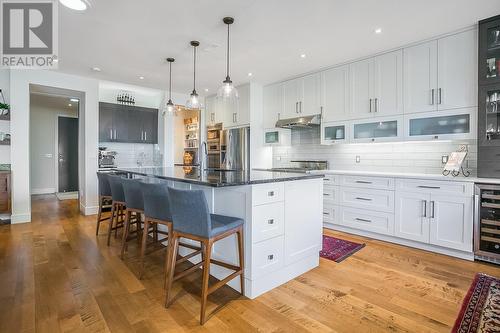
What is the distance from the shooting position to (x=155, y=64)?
13.6 feet

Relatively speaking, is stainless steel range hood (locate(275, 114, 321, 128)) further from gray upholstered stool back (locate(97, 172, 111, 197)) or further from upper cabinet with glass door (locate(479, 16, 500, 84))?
gray upholstered stool back (locate(97, 172, 111, 197))

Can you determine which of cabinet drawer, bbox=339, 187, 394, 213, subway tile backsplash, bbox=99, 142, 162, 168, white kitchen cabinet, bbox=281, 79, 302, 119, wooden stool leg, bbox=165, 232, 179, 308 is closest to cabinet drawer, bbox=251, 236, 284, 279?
wooden stool leg, bbox=165, 232, 179, 308

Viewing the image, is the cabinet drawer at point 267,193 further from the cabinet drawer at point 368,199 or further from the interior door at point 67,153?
the interior door at point 67,153

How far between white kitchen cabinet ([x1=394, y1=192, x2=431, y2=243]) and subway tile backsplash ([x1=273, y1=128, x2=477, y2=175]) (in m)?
0.62

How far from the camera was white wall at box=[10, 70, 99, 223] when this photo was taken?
4.25m

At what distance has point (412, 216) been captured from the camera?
10.4 ft

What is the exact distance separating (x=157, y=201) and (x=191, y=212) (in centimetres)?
60

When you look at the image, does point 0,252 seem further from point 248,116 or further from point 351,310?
point 248,116

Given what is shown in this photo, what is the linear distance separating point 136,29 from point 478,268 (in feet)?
14.8

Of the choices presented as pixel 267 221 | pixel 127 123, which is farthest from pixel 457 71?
pixel 127 123

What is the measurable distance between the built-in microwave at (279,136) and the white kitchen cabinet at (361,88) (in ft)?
4.86

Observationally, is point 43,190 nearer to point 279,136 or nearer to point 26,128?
point 26,128

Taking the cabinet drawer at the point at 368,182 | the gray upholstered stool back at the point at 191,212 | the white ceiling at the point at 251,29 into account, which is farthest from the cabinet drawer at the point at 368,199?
the gray upholstered stool back at the point at 191,212

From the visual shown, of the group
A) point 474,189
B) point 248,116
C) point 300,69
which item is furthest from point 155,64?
point 474,189
